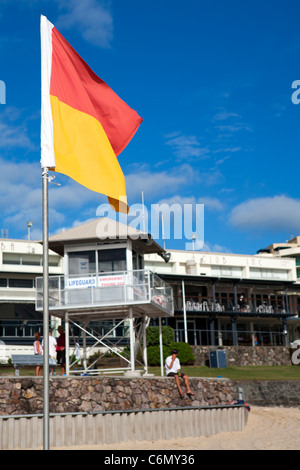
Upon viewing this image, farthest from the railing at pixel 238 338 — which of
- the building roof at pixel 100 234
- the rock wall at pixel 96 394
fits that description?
the rock wall at pixel 96 394

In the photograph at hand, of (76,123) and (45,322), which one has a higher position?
(76,123)

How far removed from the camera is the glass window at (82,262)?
87.6 feet

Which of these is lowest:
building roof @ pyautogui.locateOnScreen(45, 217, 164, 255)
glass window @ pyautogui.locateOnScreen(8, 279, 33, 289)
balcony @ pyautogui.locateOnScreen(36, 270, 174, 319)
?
balcony @ pyautogui.locateOnScreen(36, 270, 174, 319)

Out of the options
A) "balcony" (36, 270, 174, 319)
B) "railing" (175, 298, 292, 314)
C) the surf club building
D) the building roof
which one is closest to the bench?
the surf club building

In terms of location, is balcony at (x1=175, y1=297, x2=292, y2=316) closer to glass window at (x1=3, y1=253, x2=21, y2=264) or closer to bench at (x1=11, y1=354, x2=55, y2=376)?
glass window at (x1=3, y1=253, x2=21, y2=264)

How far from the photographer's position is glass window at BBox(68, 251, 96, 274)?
26.7 metres

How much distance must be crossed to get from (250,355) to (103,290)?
2292cm

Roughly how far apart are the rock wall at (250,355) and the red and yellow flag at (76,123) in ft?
104

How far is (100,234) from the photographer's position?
2662 centimetres

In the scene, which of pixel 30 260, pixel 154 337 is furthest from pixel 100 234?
pixel 30 260

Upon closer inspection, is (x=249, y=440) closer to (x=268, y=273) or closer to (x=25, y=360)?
(x=25, y=360)

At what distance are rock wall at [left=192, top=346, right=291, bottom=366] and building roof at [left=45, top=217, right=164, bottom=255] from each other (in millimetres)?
16285

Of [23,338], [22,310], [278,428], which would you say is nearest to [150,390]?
[278,428]

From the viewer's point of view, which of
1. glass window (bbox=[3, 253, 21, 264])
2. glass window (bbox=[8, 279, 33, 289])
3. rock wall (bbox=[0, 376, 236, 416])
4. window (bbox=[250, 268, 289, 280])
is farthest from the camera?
window (bbox=[250, 268, 289, 280])
